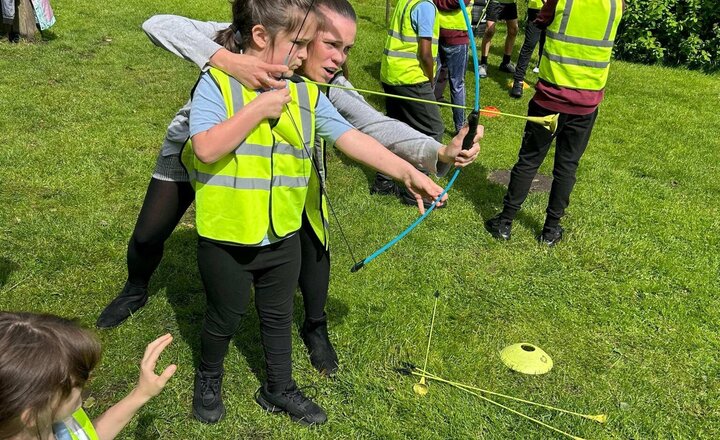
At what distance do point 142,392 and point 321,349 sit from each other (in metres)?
1.43

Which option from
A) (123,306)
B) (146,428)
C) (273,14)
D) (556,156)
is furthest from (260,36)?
(556,156)

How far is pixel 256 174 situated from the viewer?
6.72ft

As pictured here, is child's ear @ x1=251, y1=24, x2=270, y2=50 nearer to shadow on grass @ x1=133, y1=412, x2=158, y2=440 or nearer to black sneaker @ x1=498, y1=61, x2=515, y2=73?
shadow on grass @ x1=133, y1=412, x2=158, y2=440

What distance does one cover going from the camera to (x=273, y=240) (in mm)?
2207

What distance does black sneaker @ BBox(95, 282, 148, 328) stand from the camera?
3129 mm

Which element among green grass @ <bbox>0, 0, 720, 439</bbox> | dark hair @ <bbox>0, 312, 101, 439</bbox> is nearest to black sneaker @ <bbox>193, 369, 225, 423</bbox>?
green grass @ <bbox>0, 0, 720, 439</bbox>

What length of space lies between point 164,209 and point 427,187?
136 cm

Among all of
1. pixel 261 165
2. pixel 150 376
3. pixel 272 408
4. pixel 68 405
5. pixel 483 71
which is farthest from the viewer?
pixel 483 71

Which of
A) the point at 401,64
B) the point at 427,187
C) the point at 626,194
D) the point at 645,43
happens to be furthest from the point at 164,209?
the point at 645,43

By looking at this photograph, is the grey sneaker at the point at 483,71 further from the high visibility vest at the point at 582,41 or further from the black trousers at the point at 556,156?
the high visibility vest at the point at 582,41

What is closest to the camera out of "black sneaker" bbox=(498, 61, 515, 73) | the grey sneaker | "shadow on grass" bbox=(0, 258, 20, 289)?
"shadow on grass" bbox=(0, 258, 20, 289)

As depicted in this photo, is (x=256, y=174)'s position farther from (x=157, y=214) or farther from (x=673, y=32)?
(x=673, y=32)

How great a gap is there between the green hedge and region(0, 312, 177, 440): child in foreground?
9919mm

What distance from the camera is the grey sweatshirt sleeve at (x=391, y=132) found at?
2189 millimetres
